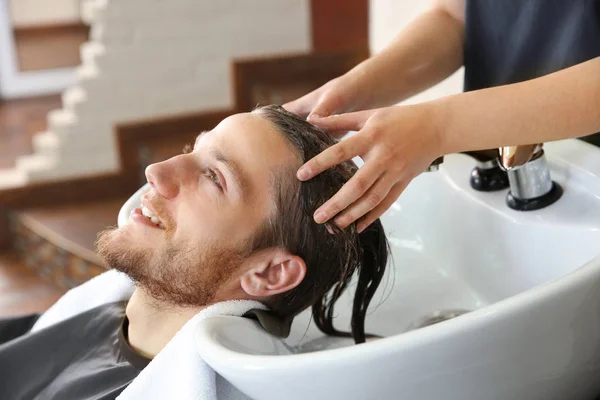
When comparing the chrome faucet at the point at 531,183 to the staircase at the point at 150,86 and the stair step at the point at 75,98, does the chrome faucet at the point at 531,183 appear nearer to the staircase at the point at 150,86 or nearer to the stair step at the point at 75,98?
the staircase at the point at 150,86

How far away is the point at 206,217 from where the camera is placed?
1160mm

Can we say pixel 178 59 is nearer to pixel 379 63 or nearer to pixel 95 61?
pixel 95 61

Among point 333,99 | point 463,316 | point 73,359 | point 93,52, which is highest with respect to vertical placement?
point 333,99

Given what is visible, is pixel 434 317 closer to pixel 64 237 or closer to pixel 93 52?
pixel 64 237

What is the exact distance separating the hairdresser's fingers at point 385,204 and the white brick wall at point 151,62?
243 centimetres

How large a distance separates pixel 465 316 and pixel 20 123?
154 inches

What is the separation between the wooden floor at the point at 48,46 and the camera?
15.5ft

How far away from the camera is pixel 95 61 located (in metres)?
3.33

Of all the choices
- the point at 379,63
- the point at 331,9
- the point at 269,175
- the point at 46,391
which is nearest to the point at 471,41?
the point at 379,63

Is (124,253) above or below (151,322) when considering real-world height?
above

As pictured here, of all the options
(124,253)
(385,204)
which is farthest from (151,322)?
(385,204)

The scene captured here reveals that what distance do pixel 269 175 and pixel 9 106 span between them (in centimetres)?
383

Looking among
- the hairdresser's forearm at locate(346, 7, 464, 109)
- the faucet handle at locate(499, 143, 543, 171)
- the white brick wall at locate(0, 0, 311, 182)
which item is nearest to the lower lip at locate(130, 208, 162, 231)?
the hairdresser's forearm at locate(346, 7, 464, 109)

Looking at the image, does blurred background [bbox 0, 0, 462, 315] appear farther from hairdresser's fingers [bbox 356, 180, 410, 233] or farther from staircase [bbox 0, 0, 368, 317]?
hairdresser's fingers [bbox 356, 180, 410, 233]
